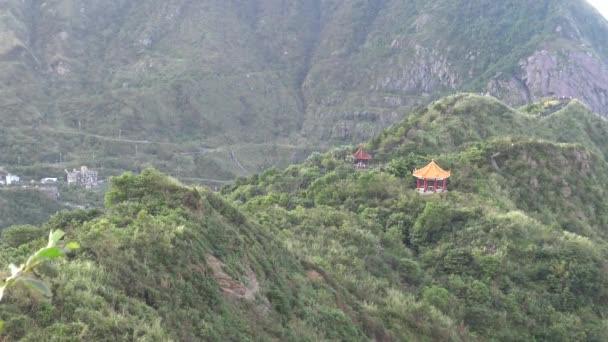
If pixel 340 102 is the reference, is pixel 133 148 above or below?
below

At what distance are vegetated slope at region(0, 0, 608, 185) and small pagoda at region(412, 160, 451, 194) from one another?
8518cm

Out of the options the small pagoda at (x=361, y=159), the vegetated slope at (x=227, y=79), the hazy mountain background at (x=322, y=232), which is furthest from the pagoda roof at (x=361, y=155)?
the vegetated slope at (x=227, y=79)

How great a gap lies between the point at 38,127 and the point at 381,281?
387 ft

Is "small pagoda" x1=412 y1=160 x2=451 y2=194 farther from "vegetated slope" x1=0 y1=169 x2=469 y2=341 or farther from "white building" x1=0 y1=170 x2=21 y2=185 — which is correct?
"white building" x1=0 y1=170 x2=21 y2=185

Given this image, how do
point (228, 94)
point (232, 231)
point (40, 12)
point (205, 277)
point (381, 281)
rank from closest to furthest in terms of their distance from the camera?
point (205, 277), point (232, 231), point (381, 281), point (228, 94), point (40, 12)

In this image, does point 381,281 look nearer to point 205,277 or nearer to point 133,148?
point 205,277

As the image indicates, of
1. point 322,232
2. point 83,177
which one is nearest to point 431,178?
point 322,232

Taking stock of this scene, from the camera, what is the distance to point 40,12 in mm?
182375

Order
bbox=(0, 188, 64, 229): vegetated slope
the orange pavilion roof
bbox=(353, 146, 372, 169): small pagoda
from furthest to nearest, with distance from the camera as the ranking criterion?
bbox=(0, 188, 64, 229): vegetated slope < bbox=(353, 146, 372, 169): small pagoda < the orange pavilion roof

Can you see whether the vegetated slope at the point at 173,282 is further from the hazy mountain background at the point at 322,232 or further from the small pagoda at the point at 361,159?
the small pagoda at the point at 361,159

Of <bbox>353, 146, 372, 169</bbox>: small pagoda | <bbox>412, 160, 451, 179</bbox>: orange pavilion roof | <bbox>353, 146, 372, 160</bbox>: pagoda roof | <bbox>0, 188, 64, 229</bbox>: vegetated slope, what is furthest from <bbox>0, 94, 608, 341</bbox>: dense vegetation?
<bbox>0, 188, 64, 229</bbox>: vegetated slope

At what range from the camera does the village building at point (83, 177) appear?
105 meters

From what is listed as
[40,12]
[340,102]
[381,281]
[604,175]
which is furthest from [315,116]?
[381,281]

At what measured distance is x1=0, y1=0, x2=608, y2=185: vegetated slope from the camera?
437ft
